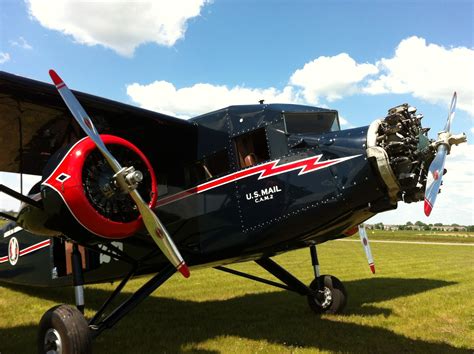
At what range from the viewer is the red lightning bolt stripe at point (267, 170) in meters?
6.09

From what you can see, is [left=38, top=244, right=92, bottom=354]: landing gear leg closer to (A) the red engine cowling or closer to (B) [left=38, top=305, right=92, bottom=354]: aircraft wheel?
(B) [left=38, top=305, right=92, bottom=354]: aircraft wheel

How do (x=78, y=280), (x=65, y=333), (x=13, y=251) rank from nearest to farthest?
(x=65, y=333)
(x=78, y=280)
(x=13, y=251)

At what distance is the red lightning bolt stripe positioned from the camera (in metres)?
6.09

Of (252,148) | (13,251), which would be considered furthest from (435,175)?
(13,251)

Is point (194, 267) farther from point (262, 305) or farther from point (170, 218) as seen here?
point (262, 305)

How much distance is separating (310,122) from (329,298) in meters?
4.70

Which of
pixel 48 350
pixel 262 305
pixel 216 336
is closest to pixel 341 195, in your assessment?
pixel 216 336

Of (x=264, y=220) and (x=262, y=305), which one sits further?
(x=262, y=305)

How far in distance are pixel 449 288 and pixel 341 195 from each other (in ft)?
31.6

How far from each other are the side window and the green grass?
3055 millimetres

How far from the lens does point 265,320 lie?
350 inches

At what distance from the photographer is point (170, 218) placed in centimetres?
757

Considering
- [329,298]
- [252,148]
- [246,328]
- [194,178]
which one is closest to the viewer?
[252,148]

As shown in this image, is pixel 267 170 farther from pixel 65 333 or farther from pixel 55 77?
pixel 65 333
